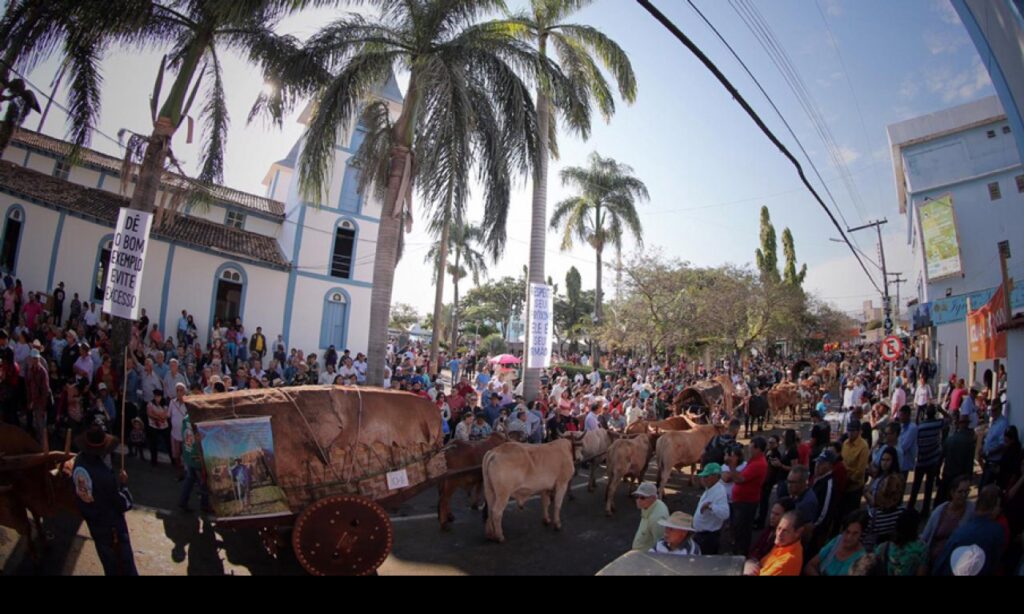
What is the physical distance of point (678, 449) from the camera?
971 centimetres

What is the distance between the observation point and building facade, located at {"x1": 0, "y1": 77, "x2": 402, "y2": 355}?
48.4ft

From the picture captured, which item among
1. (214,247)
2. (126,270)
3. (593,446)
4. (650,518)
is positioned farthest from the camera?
(214,247)

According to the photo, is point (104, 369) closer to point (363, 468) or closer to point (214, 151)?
point (214, 151)

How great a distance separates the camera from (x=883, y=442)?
7.66 m

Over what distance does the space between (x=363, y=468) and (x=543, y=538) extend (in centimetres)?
301

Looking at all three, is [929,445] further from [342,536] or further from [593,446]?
[342,536]

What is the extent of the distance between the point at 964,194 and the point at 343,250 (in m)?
21.9

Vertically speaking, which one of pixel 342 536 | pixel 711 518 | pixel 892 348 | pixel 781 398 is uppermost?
pixel 892 348

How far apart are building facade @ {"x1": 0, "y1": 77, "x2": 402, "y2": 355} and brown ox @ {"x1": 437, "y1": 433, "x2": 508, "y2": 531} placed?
7134mm

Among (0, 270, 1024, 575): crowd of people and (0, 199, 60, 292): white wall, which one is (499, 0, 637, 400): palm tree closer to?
(0, 270, 1024, 575): crowd of people

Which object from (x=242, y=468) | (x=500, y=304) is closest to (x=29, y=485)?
(x=242, y=468)

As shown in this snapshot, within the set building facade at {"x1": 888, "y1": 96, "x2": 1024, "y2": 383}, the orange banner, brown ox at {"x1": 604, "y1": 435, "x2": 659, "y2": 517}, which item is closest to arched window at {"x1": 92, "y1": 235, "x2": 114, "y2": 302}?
brown ox at {"x1": 604, "y1": 435, "x2": 659, "y2": 517}

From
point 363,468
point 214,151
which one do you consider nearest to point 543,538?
point 363,468

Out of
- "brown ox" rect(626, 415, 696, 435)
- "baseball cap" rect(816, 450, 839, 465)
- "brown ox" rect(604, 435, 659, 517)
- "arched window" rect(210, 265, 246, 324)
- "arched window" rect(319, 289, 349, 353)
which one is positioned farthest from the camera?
"arched window" rect(319, 289, 349, 353)
